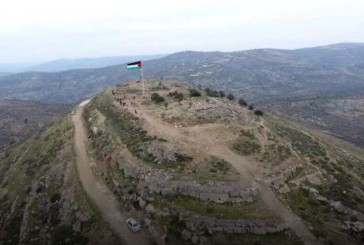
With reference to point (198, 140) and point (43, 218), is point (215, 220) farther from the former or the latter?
point (43, 218)

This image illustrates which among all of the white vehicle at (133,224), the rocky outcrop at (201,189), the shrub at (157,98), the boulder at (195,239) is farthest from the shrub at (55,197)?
the shrub at (157,98)

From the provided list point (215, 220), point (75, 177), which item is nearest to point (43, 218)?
point (75, 177)

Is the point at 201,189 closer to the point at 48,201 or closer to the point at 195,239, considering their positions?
the point at 195,239

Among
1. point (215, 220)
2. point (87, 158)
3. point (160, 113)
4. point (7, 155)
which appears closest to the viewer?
point (215, 220)

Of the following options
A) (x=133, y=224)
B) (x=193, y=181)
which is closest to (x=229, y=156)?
(x=193, y=181)

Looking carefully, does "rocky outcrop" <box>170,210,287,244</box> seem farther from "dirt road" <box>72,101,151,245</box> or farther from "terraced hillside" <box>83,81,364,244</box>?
"dirt road" <box>72,101,151,245</box>

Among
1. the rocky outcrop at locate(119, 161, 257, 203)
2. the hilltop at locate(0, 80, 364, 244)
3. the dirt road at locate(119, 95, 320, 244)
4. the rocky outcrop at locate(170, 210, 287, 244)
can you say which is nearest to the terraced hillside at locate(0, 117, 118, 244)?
the hilltop at locate(0, 80, 364, 244)

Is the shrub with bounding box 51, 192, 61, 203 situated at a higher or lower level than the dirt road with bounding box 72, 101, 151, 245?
lower
